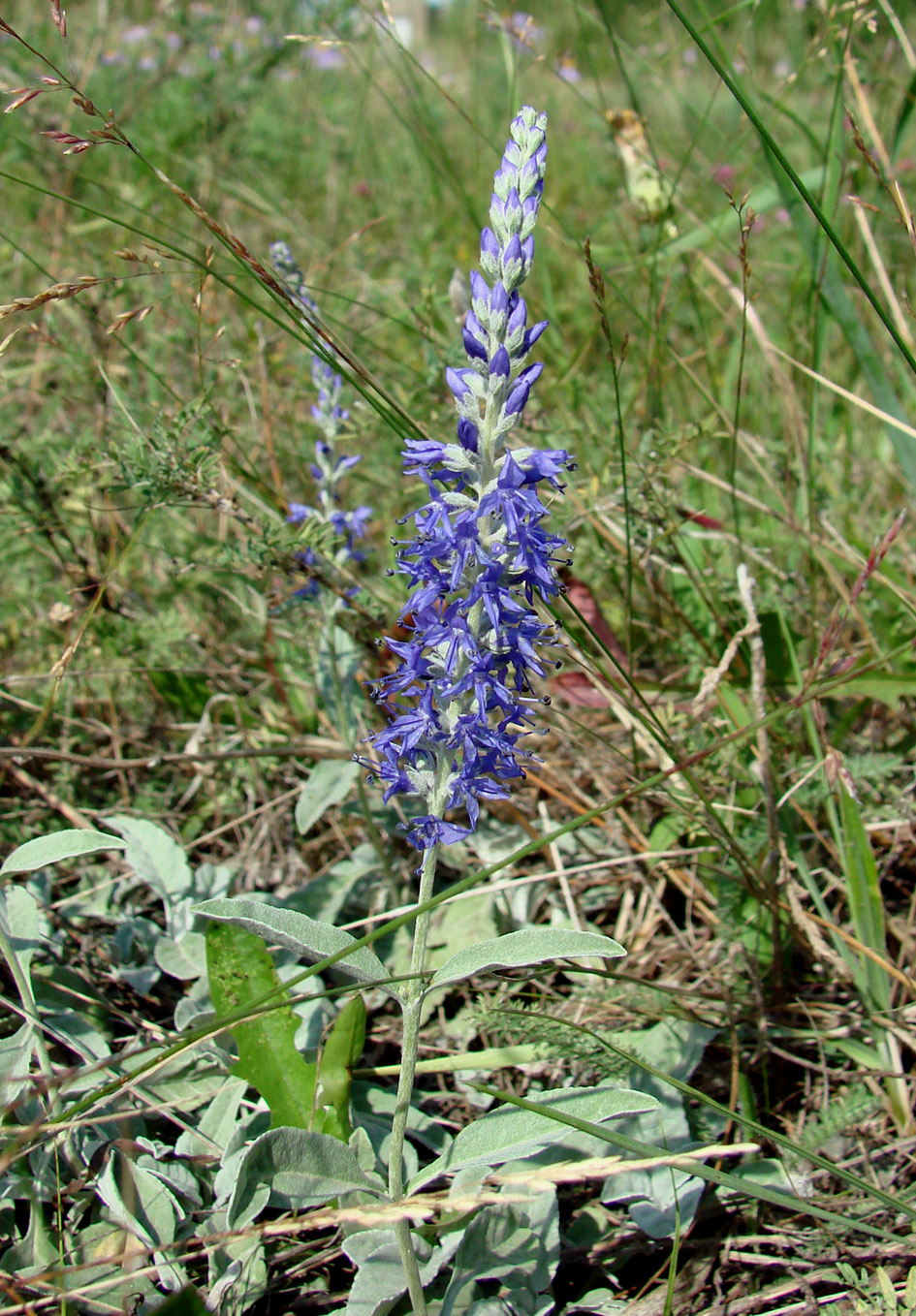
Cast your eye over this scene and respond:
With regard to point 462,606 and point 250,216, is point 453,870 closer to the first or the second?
point 462,606

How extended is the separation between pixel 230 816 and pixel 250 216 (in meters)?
4.03

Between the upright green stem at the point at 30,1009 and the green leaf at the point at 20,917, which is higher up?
the green leaf at the point at 20,917

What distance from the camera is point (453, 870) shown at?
332 cm

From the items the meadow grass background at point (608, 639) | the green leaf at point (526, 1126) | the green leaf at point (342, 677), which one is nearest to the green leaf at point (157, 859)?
the meadow grass background at point (608, 639)

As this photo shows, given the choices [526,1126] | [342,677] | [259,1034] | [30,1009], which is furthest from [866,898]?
[30,1009]

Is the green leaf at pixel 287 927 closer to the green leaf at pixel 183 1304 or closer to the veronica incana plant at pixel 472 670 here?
the veronica incana plant at pixel 472 670

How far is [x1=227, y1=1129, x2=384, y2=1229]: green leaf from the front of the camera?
6.59ft

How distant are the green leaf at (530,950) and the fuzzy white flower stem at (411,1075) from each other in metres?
0.09

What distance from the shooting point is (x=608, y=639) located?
338cm

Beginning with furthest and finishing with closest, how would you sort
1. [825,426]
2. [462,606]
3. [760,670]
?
1. [825,426]
2. [760,670]
3. [462,606]

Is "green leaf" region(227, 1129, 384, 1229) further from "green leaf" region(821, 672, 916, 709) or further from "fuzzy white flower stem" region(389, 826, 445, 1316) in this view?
"green leaf" region(821, 672, 916, 709)

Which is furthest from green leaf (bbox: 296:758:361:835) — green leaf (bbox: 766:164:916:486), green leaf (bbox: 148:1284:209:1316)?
green leaf (bbox: 766:164:916:486)

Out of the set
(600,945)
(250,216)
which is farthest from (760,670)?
(250,216)

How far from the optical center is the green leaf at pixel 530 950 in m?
1.83
